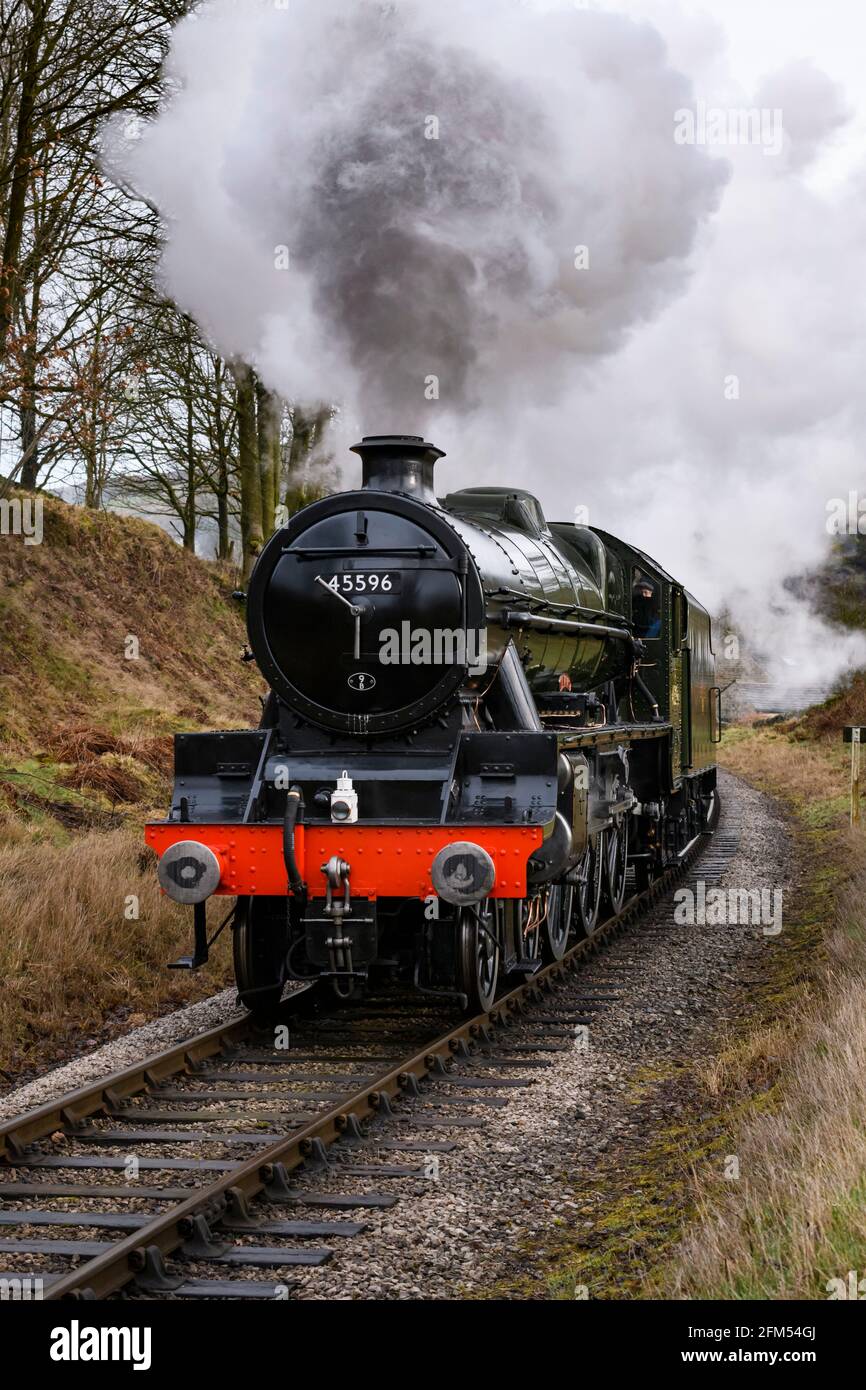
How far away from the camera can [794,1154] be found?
4609 mm

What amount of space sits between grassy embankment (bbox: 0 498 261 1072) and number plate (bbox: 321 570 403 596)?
262cm

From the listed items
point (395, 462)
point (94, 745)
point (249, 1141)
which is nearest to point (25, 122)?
point (94, 745)

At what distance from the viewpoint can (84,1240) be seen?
445 cm

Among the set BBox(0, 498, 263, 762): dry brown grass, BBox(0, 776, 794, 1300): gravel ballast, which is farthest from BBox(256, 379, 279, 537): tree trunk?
BBox(0, 776, 794, 1300): gravel ballast

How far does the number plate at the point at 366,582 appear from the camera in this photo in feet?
22.6

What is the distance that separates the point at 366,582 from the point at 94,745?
23.3 ft

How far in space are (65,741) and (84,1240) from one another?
30.2 feet

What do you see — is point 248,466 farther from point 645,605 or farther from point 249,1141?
point 249,1141

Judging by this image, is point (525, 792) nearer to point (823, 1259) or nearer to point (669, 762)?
point (823, 1259)
